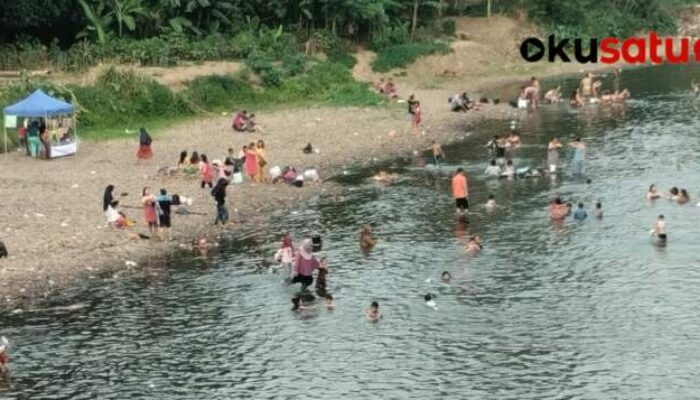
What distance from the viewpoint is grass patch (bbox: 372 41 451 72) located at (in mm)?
71875

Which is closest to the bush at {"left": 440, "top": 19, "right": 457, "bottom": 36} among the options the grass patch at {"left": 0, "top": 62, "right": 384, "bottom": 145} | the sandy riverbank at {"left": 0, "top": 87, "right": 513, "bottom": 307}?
the grass patch at {"left": 0, "top": 62, "right": 384, "bottom": 145}

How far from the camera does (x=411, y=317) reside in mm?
28203

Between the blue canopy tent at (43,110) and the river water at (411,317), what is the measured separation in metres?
12.2

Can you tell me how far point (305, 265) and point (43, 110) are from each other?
65.4ft

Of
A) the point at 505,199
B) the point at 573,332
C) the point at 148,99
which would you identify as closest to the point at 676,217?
the point at 505,199

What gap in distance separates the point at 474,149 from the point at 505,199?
9894 millimetres

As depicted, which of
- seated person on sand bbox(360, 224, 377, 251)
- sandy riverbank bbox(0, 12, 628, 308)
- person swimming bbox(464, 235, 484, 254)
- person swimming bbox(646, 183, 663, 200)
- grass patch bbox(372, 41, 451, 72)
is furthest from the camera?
grass patch bbox(372, 41, 451, 72)

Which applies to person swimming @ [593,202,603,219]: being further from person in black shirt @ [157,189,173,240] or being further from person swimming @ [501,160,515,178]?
person in black shirt @ [157,189,173,240]

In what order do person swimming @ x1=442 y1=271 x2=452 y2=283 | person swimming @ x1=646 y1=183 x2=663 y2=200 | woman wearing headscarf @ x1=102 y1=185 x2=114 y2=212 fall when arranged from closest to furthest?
person swimming @ x1=442 y1=271 x2=452 y2=283, woman wearing headscarf @ x1=102 y1=185 x2=114 y2=212, person swimming @ x1=646 y1=183 x2=663 y2=200

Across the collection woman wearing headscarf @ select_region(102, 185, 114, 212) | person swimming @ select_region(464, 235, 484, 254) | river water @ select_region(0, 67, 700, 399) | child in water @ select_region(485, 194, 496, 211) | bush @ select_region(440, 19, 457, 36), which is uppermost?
bush @ select_region(440, 19, 457, 36)

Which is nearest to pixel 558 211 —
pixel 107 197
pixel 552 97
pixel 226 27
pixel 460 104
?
pixel 107 197

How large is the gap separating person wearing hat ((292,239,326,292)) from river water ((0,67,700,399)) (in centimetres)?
93

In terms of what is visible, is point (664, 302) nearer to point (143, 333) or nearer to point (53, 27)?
→ point (143, 333)

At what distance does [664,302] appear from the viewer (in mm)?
28641
